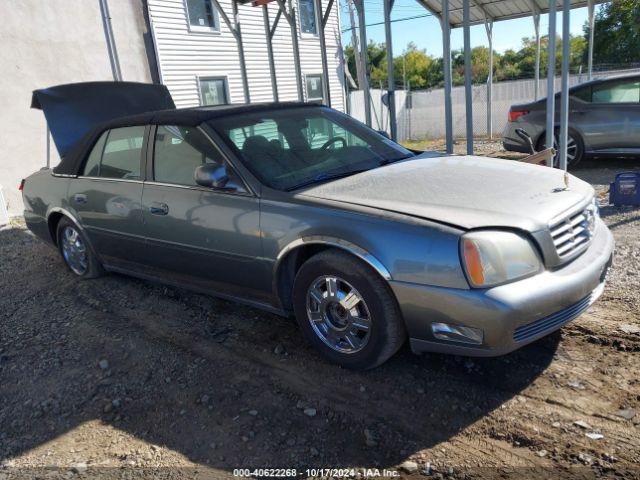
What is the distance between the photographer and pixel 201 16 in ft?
45.7

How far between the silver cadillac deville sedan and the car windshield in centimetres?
1

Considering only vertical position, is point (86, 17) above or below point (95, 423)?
above

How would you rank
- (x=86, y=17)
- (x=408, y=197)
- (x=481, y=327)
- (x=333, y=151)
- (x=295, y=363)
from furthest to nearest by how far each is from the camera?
(x=86, y=17) < (x=333, y=151) < (x=295, y=363) < (x=408, y=197) < (x=481, y=327)

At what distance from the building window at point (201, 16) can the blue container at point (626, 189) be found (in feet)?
36.5

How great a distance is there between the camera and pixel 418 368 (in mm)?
3166

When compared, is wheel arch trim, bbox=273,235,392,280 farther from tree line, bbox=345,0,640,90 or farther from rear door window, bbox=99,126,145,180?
tree line, bbox=345,0,640,90

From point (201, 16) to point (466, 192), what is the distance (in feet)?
42.2

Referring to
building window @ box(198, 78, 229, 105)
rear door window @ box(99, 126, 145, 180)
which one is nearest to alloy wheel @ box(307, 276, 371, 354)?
rear door window @ box(99, 126, 145, 180)

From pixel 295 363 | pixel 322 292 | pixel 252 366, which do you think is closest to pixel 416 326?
pixel 322 292

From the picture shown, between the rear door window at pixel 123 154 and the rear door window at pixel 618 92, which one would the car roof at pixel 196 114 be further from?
the rear door window at pixel 618 92

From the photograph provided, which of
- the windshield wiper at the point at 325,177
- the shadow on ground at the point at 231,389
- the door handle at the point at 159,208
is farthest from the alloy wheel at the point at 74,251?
the windshield wiper at the point at 325,177

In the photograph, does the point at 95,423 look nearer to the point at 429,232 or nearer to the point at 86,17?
the point at 429,232

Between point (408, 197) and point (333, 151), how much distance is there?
1.07 metres

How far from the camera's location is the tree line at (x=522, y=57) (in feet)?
126
